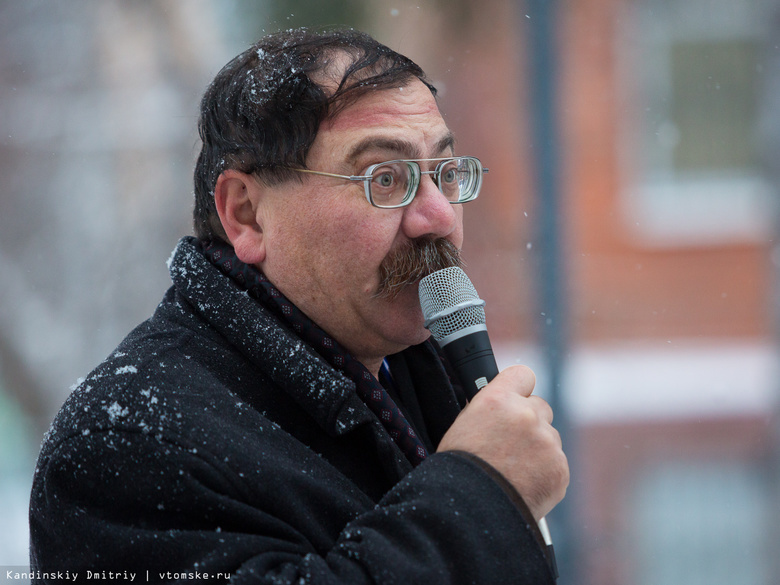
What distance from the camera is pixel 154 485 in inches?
49.9

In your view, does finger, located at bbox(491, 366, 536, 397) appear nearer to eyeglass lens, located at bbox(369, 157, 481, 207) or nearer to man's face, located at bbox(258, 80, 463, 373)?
man's face, located at bbox(258, 80, 463, 373)

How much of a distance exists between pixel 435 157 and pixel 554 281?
1958 mm

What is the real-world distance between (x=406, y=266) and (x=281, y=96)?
0.48 meters

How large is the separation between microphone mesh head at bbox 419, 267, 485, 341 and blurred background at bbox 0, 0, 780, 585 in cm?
205

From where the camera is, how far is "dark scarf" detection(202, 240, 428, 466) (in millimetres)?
1617

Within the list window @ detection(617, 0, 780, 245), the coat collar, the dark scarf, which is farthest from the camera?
window @ detection(617, 0, 780, 245)

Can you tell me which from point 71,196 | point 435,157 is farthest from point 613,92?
point 435,157

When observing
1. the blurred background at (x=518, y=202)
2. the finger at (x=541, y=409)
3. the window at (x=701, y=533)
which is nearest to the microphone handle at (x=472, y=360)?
the finger at (x=541, y=409)

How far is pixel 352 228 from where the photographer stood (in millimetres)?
1634

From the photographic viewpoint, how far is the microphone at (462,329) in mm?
1506

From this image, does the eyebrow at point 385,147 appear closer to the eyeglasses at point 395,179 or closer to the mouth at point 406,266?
the eyeglasses at point 395,179

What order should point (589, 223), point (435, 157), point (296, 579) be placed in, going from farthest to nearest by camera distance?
point (589, 223), point (435, 157), point (296, 579)

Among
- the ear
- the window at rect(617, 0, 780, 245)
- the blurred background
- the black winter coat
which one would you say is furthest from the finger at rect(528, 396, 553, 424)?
the window at rect(617, 0, 780, 245)

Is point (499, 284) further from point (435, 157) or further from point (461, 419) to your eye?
point (461, 419)
